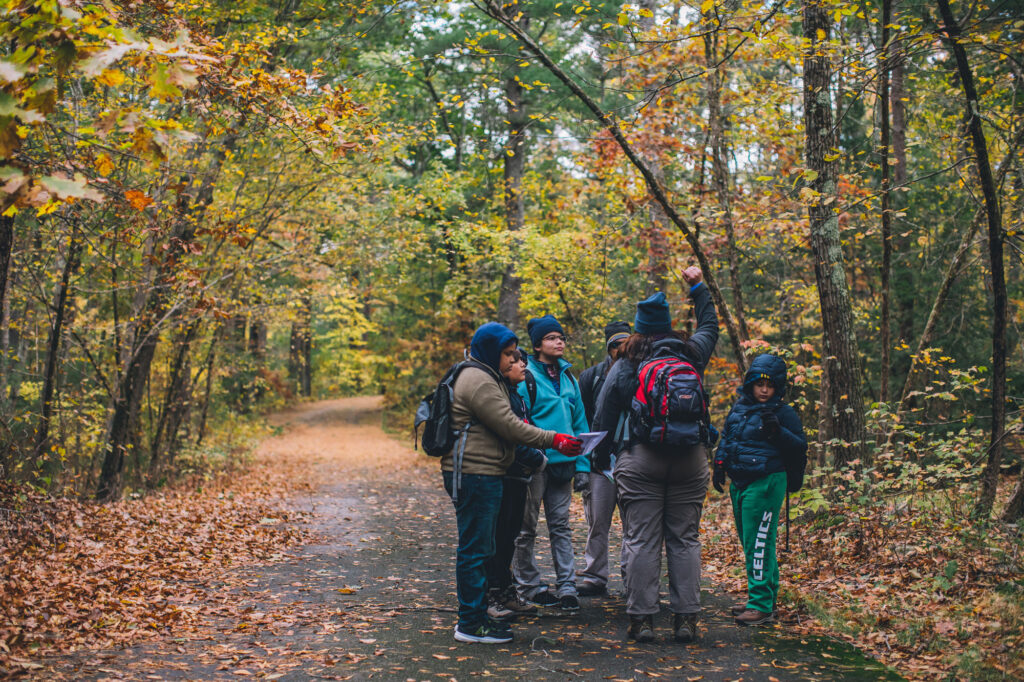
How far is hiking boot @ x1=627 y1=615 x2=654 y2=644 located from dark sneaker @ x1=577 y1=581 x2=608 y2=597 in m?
A: 1.27

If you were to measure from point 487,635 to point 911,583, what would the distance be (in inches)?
128

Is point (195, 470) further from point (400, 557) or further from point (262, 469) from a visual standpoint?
point (400, 557)

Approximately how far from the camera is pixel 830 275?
7.94 meters

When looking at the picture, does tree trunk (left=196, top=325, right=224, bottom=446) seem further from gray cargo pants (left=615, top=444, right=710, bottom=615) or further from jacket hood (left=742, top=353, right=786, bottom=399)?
jacket hood (left=742, top=353, right=786, bottom=399)

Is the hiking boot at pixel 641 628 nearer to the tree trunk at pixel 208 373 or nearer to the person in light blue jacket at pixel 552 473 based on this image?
the person in light blue jacket at pixel 552 473

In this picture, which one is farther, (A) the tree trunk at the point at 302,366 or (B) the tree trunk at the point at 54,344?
(A) the tree trunk at the point at 302,366

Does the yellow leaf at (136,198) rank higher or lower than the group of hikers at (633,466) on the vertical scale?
higher

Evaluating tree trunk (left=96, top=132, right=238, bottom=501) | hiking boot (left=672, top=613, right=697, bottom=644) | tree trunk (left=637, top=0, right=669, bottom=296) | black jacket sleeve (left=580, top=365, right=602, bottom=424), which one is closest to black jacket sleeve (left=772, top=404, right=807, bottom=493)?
hiking boot (left=672, top=613, right=697, bottom=644)

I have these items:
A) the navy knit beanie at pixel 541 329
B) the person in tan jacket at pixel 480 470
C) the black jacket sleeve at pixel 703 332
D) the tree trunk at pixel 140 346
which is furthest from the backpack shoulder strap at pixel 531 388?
the tree trunk at pixel 140 346

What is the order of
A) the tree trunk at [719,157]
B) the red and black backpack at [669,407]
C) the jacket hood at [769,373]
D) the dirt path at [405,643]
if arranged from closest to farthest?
the dirt path at [405,643], the red and black backpack at [669,407], the jacket hood at [769,373], the tree trunk at [719,157]

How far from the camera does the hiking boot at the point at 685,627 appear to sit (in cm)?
520

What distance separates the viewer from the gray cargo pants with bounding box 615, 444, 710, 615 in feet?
17.1

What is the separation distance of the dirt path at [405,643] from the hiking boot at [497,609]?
108mm

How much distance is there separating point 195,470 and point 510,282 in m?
9.27
